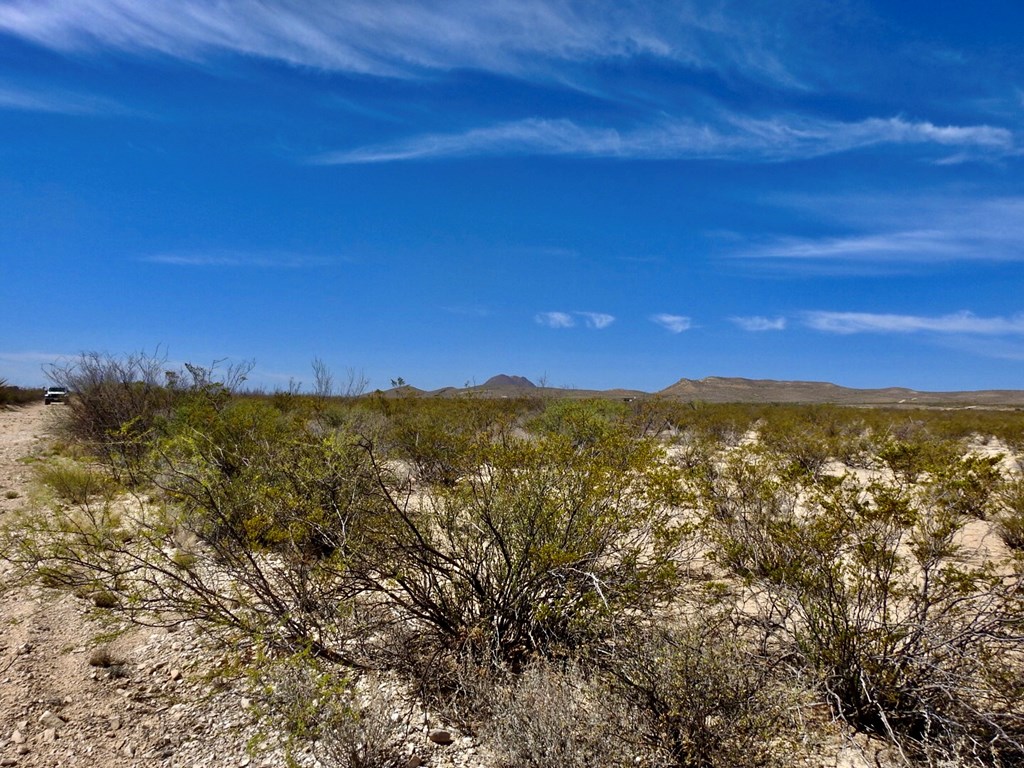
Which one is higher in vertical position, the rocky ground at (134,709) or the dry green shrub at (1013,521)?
the dry green shrub at (1013,521)

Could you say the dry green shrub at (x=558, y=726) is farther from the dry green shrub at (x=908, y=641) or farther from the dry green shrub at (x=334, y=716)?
the dry green shrub at (x=908, y=641)

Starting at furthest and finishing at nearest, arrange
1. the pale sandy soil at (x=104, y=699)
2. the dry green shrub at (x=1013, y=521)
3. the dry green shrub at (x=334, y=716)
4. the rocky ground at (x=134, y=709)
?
1. the dry green shrub at (x=1013, y=521)
2. the pale sandy soil at (x=104, y=699)
3. the rocky ground at (x=134, y=709)
4. the dry green shrub at (x=334, y=716)

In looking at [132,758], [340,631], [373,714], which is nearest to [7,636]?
[132,758]

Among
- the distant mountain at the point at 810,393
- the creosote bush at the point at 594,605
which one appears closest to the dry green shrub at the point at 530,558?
the creosote bush at the point at 594,605

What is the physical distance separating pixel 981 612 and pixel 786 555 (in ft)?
4.02

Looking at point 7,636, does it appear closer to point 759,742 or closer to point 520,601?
point 520,601

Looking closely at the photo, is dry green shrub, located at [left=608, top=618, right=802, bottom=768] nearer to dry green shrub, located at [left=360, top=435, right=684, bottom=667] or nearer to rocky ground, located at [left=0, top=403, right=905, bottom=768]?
rocky ground, located at [left=0, top=403, right=905, bottom=768]

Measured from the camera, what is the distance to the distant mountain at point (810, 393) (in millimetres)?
72312

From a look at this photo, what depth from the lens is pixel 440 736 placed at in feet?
13.0

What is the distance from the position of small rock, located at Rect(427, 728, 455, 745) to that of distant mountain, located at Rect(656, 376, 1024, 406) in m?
69.4

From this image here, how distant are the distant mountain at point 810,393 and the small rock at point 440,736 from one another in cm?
6941

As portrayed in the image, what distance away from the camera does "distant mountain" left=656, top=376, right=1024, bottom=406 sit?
7231 centimetres

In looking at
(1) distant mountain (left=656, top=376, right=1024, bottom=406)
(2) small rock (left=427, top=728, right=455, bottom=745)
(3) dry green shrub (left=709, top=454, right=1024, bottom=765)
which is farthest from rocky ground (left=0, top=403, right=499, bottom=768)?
(1) distant mountain (left=656, top=376, right=1024, bottom=406)

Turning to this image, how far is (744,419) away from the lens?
25.1 meters
